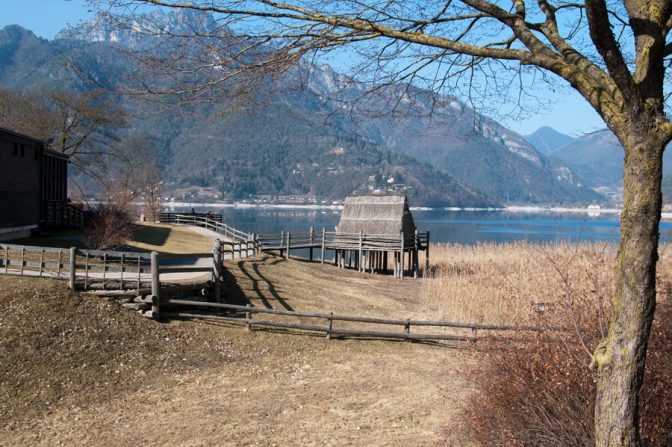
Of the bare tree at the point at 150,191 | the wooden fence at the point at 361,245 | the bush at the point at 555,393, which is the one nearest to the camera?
the bush at the point at 555,393

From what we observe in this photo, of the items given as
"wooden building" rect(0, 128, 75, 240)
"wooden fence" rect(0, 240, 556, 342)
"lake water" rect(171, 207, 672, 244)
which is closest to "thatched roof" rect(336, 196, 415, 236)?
"lake water" rect(171, 207, 672, 244)

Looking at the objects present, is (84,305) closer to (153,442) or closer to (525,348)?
(153,442)

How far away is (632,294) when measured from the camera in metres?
4.78

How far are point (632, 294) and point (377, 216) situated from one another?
35333mm

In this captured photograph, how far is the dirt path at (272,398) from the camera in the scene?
9.59m

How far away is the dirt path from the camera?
9586mm

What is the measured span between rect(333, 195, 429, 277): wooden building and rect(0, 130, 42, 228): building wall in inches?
710

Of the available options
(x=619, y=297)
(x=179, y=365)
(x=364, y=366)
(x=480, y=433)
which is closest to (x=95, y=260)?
(x=179, y=365)

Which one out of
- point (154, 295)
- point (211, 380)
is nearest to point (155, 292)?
point (154, 295)

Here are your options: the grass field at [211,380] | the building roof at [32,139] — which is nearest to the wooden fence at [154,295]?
the grass field at [211,380]

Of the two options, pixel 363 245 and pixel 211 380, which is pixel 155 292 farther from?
pixel 363 245

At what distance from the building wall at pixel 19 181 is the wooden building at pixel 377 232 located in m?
18.0

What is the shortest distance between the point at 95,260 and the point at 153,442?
14.8 metres

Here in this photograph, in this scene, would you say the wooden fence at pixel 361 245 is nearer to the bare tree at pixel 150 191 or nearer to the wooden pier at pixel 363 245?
the wooden pier at pixel 363 245
